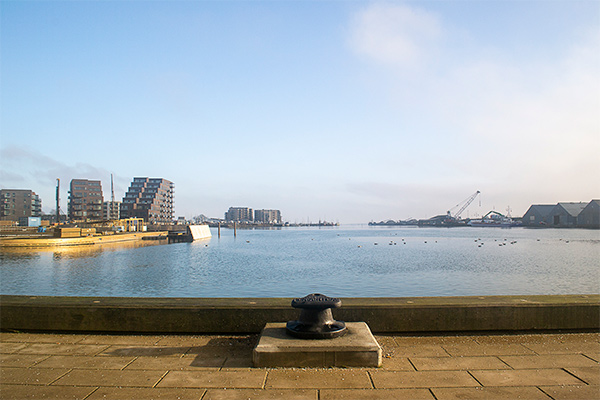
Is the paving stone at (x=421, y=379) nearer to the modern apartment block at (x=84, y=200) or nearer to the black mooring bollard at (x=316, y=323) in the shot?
the black mooring bollard at (x=316, y=323)

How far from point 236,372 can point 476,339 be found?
4368mm

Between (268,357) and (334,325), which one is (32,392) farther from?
(334,325)

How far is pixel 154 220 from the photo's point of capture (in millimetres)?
194000

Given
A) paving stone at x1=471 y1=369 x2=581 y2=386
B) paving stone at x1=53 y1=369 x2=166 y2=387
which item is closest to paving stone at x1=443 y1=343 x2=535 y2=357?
paving stone at x1=471 y1=369 x2=581 y2=386

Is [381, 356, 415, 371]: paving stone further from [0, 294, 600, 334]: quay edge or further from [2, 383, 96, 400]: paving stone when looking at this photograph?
[2, 383, 96, 400]: paving stone

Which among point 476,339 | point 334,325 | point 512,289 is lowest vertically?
point 512,289

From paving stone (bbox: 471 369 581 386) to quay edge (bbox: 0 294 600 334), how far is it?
1738 mm

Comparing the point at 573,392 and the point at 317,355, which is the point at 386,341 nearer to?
the point at 317,355

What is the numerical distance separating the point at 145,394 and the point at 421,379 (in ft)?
12.0

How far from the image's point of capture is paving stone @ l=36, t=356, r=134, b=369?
19.5ft

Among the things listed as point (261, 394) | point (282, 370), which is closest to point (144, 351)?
point (282, 370)

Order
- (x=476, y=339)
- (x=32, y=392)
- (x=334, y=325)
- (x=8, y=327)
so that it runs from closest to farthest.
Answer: (x=32, y=392), (x=334, y=325), (x=476, y=339), (x=8, y=327)

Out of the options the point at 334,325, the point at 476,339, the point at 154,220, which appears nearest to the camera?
the point at 334,325

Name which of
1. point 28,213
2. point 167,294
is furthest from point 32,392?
point 28,213
